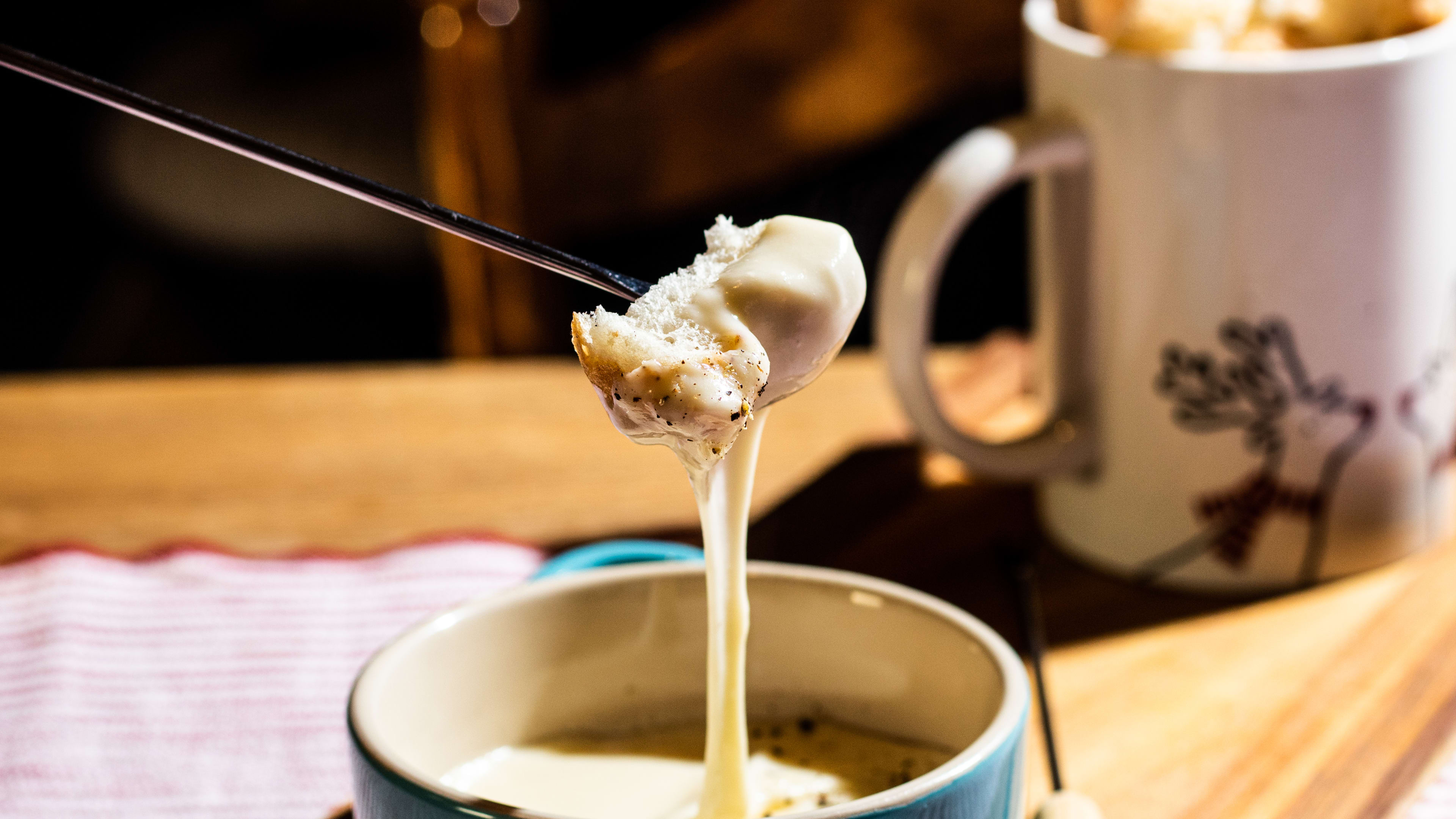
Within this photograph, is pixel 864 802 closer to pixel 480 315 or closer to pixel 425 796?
pixel 425 796

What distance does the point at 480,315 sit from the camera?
3.73 ft

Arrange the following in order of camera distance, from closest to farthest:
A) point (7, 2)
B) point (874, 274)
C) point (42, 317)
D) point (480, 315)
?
point (480, 315) → point (874, 274) → point (7, 2) → point (42, 317)

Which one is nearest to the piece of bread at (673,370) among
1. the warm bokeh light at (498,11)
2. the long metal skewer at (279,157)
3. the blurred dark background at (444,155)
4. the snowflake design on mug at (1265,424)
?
the long metal skewer at (279,157)

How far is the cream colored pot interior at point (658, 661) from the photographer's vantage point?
0.37m

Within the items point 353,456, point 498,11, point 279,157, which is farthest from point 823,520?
point 498,11

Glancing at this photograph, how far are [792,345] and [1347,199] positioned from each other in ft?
0.89

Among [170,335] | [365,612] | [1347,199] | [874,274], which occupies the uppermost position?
[1347,199]

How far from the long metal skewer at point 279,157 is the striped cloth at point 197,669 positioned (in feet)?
0.69

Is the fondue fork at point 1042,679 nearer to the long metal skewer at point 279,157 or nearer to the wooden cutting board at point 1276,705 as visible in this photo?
the wooden cutting board at point 1276,705

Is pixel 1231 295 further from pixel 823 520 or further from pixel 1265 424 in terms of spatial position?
pixel 823 520

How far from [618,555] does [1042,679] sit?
0.15 metres

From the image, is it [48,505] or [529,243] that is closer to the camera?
[529,243]

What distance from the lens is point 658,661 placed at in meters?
0.41

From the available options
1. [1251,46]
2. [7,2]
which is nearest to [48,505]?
[1251,46]
